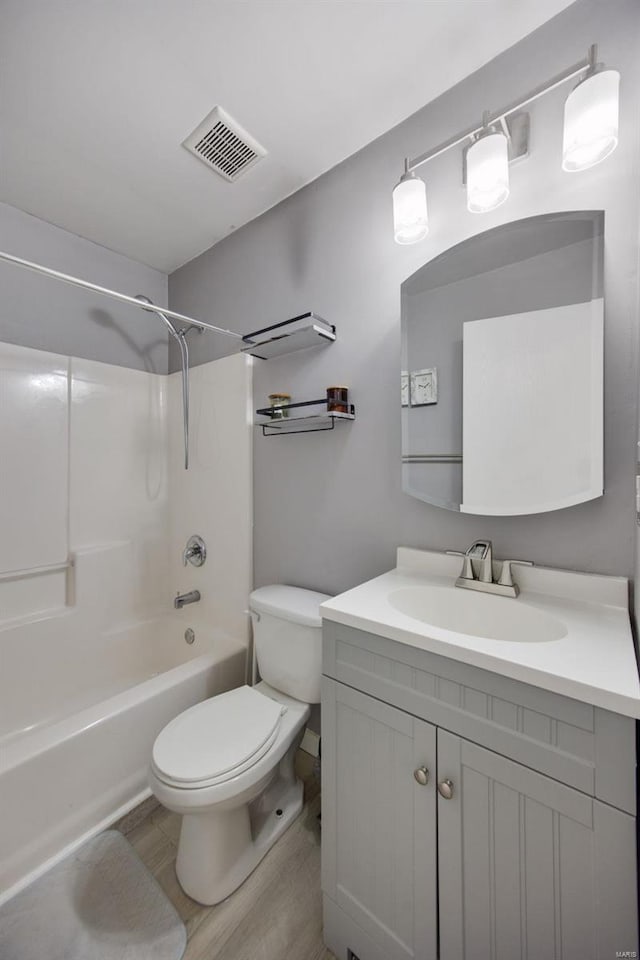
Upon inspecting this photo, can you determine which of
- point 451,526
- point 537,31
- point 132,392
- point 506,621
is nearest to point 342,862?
point 506,621

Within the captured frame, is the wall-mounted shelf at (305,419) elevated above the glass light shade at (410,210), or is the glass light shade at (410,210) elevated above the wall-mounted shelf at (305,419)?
the glass light shade at (410,210)

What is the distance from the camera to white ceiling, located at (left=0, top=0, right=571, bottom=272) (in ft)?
3.41

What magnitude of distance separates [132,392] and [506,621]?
2123mm

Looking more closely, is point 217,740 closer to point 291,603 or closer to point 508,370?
point 291,603

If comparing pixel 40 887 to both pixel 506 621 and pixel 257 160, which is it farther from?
pixel 257 160

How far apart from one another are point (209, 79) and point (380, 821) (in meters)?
2.19

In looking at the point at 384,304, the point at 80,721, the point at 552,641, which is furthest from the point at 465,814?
the point at 384,304

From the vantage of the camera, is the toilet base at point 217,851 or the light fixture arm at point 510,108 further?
the toilet base at point 217,851

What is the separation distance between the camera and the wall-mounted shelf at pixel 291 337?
4.75 ft

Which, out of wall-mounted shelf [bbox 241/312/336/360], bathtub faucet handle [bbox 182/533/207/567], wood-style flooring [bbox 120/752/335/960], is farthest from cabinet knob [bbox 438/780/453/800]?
bathtub faucet handle [bbox 182/533/207/567]

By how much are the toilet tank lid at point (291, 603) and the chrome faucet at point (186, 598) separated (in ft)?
1.96

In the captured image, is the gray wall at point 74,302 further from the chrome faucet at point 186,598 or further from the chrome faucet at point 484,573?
the chrome faucet at point 484,573

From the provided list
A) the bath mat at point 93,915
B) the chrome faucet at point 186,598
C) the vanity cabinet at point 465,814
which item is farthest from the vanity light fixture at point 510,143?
the bath mat at point 93,915

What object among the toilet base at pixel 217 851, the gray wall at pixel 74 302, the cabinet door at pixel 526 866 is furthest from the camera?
the gray wall at pixel 74 302
